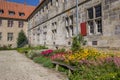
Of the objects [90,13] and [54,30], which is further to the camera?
[54,30]

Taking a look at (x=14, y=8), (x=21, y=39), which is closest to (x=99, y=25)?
(x=21, y=39)

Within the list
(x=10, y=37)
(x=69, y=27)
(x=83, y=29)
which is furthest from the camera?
(x=10, y=37)

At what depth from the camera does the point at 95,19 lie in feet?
32.9

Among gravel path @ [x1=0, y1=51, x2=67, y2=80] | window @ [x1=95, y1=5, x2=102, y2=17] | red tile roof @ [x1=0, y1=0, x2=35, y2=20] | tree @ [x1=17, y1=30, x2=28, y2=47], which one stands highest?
red tile roof @ [x1=0, y1=0, x2=35, y2=20]

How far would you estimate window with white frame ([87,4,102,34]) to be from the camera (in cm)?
982

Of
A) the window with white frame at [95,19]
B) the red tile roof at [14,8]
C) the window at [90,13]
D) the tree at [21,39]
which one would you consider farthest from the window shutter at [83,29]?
the red tile roof at [14,8]

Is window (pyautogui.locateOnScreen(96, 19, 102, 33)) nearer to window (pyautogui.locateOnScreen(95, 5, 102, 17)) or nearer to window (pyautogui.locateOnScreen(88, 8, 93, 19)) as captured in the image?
window (pyautogui.locateOnScreen(95, 5, 102, 17))

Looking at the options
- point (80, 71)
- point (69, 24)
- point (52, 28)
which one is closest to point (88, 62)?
point (80, 71)

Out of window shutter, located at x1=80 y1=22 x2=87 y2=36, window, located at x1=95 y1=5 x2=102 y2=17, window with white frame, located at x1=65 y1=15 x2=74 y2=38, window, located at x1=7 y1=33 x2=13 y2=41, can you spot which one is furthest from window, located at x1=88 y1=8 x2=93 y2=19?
window, located at x1=7 y1=33 x2=13 y2=41

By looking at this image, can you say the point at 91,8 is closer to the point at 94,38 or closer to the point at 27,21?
the point at 94,38

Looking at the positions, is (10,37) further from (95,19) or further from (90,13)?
(95,19)

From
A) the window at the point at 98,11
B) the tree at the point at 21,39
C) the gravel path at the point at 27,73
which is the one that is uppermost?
the window at the point at 98,11

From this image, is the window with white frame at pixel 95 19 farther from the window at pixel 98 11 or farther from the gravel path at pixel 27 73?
the gravel path at pixel 27 73

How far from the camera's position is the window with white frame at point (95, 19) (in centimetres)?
982
